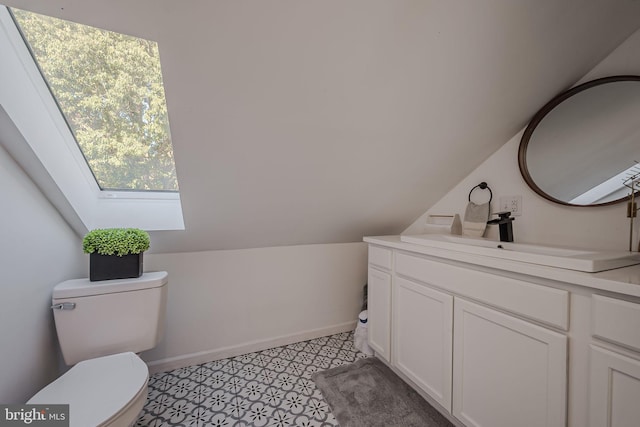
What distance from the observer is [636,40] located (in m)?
1.10

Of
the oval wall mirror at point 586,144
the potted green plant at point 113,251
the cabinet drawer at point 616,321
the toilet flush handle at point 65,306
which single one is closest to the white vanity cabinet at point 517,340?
the cabinet drawer at point 616,321

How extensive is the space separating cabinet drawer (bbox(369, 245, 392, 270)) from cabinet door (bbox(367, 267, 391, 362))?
6 centimetres

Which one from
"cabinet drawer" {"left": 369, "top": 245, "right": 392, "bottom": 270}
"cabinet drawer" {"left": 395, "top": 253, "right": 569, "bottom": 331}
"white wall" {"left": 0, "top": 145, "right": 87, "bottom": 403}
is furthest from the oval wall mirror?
"white wall" {"left": 0, "top": 145, "right": 87, "bottom": 403}

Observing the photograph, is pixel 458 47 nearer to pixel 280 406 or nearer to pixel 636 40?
pixel 636 40

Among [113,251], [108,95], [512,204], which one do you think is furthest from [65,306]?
[512,204]

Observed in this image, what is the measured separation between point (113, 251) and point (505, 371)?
1.92 metres

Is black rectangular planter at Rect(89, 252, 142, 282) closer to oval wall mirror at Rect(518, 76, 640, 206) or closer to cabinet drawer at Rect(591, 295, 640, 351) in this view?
cabinet drawer at Rect(591, 295, 640, 351)

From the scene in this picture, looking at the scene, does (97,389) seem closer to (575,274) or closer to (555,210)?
(575,274)

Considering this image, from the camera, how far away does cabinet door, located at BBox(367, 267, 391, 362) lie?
166 cm

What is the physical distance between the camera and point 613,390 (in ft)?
2.37

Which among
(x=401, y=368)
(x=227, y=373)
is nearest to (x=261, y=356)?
(x=227, y=373)

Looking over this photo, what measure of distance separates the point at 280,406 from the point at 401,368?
76cm

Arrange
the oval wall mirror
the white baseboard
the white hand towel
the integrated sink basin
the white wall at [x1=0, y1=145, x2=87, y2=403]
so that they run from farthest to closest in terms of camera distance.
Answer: the white baseboard, the white hand towel, the oval wall mirror, the white wall at [x1=0, y1=145, x2=87, y2=403], the integrated sink basin

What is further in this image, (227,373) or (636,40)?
(227,373)
